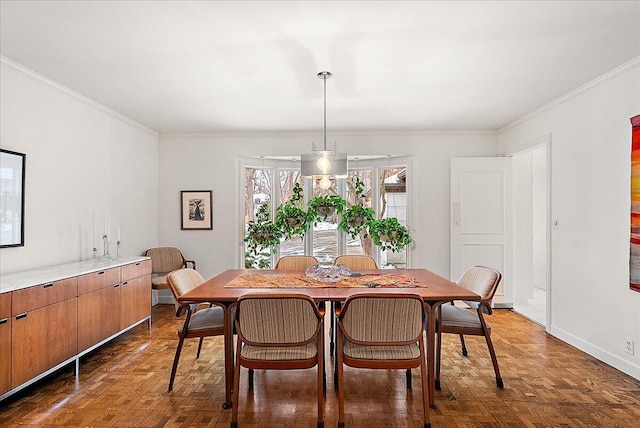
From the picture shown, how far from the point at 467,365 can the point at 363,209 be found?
2.77 meters

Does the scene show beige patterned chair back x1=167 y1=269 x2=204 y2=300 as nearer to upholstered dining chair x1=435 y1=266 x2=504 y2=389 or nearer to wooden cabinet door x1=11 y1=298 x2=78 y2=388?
wooden cabinet door x1=11 y1=298 x2=78 y2=388

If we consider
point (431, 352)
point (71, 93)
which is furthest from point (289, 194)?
point (431, 352)

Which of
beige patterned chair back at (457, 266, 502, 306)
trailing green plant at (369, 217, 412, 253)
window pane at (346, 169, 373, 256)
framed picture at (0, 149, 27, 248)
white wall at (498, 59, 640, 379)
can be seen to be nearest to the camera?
beige patterned chair back at (457, 266, 502, 306)

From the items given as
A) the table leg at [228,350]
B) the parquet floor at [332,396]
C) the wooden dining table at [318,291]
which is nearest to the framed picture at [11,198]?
the parquet floor at [332,396]

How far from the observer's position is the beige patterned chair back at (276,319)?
2.24 metres

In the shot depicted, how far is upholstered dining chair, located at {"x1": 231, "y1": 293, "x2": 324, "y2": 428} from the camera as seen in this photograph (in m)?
→ 2.25

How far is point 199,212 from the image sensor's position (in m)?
5.68

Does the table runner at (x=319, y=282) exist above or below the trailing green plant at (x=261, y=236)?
below

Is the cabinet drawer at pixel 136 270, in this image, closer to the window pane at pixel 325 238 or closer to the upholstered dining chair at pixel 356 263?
the upholstered dining chair at pixel 356 263

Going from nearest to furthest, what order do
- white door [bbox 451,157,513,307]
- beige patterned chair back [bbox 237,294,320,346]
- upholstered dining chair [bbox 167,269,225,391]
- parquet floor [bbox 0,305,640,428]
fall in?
beige patterned chair back [bbox 237,294,320,346], parquet floor [bbox 0,305,640,428], upholstered dining chair [bbox 167,269,225,391], white door [bbox 451,157,513,307]

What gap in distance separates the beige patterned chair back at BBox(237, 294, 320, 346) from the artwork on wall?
2.51 metres

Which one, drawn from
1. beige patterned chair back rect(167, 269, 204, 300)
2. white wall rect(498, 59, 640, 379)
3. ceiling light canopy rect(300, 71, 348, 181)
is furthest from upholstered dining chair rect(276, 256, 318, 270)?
white wall rect(498, 59, 640, 379)

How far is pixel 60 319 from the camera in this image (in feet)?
9.64

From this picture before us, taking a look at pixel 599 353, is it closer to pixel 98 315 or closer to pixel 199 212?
pixel 98 315
